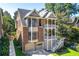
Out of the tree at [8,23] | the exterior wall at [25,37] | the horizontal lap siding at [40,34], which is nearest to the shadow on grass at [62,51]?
the horizontal lap siding at [40,34]

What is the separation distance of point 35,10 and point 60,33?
1.52 feet

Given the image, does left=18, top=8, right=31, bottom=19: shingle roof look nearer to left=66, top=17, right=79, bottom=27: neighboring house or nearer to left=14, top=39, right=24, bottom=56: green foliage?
left=14, top=39, right=24, bottom=56: green foliage

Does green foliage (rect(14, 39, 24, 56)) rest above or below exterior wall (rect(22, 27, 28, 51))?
below

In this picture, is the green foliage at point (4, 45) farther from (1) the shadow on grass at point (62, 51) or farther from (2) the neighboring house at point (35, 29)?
(1) the shadow on grass at point (62, 51)

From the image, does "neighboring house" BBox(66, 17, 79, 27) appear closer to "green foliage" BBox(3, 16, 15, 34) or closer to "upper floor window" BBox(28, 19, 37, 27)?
"upper floor window" BBox(28, 19, 37, 27)

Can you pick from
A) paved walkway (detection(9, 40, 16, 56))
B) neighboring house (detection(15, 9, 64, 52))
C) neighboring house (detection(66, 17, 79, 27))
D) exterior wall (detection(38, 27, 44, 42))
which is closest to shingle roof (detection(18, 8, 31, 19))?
neighboring house (detection(15, 9, 64, 52))

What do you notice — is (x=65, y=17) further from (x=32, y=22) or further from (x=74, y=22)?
(x=32, y=22)

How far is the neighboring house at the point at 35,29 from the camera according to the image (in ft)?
Answer: 7.28

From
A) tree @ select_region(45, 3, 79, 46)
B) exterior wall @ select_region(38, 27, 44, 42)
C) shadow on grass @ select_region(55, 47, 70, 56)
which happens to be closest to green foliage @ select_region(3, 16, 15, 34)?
exterior wall @ select_region(38, 27, 44, 42)

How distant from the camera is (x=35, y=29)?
224 cm

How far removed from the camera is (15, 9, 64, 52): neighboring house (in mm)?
2219

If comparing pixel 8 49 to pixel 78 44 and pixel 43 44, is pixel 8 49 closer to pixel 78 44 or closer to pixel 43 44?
pixel 43 44

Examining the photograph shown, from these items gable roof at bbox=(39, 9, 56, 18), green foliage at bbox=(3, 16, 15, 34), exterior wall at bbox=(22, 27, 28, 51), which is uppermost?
gable roof at bbox=(39, 9, 56, 18)

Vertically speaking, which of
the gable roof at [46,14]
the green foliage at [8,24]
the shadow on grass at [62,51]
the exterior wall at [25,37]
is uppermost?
the gable roof at [46,14]
